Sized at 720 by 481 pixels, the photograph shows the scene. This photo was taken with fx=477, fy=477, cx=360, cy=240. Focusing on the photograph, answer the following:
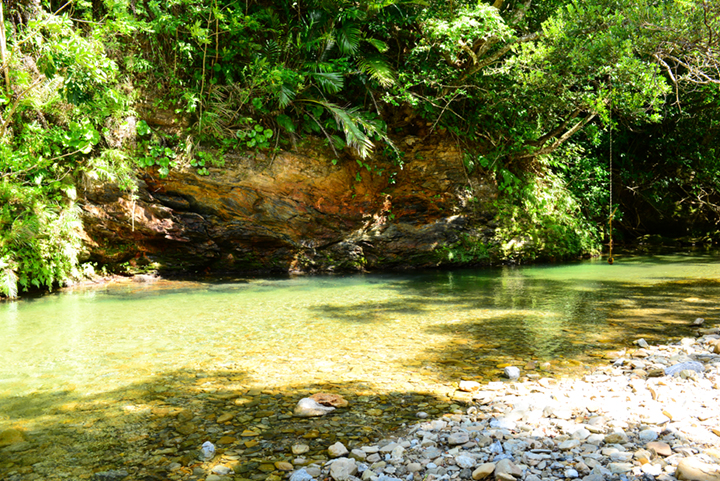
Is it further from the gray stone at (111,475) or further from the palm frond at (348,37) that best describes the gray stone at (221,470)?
the palm frond at (348,37)

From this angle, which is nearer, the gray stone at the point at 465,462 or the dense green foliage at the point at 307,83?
the gray stone at the point at 465,462

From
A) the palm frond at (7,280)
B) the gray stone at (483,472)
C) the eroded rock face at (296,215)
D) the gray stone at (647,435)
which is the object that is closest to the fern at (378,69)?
the eroded rock face at (296,215)

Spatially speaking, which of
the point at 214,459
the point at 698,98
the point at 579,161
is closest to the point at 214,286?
the point at 214,459

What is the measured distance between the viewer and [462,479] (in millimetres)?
2178

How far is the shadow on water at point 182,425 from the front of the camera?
2424 millimetres

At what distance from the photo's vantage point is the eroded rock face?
382 inches

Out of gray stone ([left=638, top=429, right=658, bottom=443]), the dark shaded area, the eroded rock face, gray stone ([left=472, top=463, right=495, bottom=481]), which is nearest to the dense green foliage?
the eroded rock face

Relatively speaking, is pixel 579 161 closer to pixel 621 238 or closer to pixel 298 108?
pixel 621 238

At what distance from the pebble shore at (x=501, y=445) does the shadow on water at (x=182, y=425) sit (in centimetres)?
1

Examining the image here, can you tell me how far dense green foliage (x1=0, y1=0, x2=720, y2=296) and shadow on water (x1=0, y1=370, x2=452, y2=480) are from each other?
5.63 m

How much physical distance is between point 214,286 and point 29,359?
4.57m

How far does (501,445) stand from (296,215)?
8.47 m

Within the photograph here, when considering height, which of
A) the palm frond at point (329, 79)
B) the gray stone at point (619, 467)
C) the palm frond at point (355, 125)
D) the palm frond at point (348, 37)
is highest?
the palm frond at point (348, 37)

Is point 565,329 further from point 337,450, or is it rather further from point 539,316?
point 337,450
